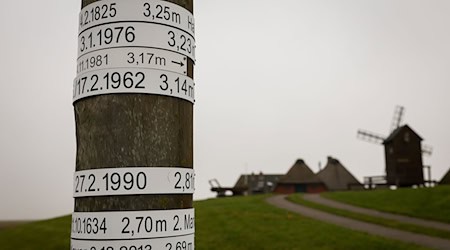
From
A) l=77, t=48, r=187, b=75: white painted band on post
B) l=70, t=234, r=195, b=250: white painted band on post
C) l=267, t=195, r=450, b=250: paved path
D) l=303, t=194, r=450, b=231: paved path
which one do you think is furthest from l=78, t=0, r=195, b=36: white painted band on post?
l=303, t=194, r=450, b=231: paved path

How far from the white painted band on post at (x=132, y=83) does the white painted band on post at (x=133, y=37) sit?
0.41ft

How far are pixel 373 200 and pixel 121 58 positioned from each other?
98.3ft

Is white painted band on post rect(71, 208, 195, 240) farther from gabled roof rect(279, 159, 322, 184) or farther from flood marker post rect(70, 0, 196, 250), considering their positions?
gabled roof rect(279, 159, 322, 184)

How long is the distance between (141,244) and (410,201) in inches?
1119

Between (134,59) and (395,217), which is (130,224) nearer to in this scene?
(134,59)

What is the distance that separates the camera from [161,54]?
2.05m

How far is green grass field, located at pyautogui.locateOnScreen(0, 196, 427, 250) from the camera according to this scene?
1628 centimetres

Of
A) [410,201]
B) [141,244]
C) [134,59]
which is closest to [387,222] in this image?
[410,201]

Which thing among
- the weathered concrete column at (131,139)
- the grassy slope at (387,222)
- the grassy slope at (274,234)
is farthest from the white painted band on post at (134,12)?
the grassy slope at (387,222)

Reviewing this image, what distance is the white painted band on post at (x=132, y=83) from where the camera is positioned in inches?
77.0

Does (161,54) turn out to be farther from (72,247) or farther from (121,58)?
(72,247)

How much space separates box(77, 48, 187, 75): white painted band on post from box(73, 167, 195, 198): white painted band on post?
0.48 meters

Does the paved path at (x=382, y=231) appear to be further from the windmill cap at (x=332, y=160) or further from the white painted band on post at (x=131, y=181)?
the windmill cap at (x=332, y=160)

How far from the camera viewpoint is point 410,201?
27328mm
